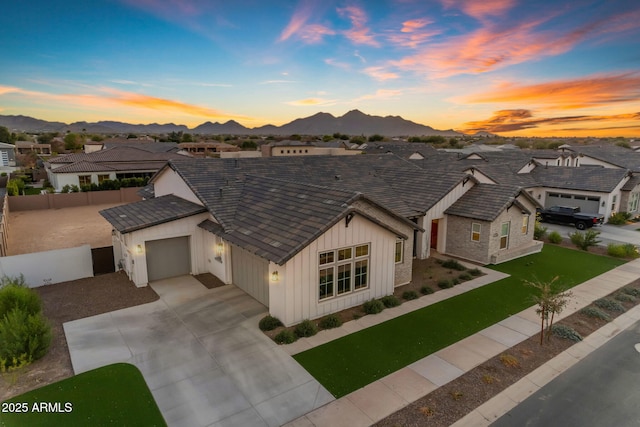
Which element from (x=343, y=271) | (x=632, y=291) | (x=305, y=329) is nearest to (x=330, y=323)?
(x=305, y=329)

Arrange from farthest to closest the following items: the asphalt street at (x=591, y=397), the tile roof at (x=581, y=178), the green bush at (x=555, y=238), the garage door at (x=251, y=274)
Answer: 1. the tile roof at (x=581, y=178)
2. the green bush at (x=555, y=238)
3. the garage door at (x=251, y=274)
4. the asphalt street at (x=591, y=397)

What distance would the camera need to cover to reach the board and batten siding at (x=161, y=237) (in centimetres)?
1506

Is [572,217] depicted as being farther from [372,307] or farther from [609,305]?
[372,307]

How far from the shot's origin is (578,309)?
13.4m

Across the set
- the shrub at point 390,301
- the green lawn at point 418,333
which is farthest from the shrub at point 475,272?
the shrub at point 390,301

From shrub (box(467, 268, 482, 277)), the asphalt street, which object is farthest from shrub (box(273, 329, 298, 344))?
shrub (box(467, 268, 482, 277))

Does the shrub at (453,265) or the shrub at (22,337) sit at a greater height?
the shrub at (22,337)

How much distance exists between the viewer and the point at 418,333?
454 inches

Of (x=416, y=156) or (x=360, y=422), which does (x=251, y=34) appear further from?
(x=416, y=156)

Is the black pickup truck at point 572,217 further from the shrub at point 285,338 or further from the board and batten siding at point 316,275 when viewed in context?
the shrub at point 285,338

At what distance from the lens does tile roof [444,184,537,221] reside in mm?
18641

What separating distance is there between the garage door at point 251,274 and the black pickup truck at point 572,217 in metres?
24.5

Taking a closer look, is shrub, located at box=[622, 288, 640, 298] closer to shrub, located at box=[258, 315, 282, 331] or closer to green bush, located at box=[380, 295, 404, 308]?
green bush, located at box=[380, 295, 404, 308]

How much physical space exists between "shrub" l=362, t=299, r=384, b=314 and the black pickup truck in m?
21.4
